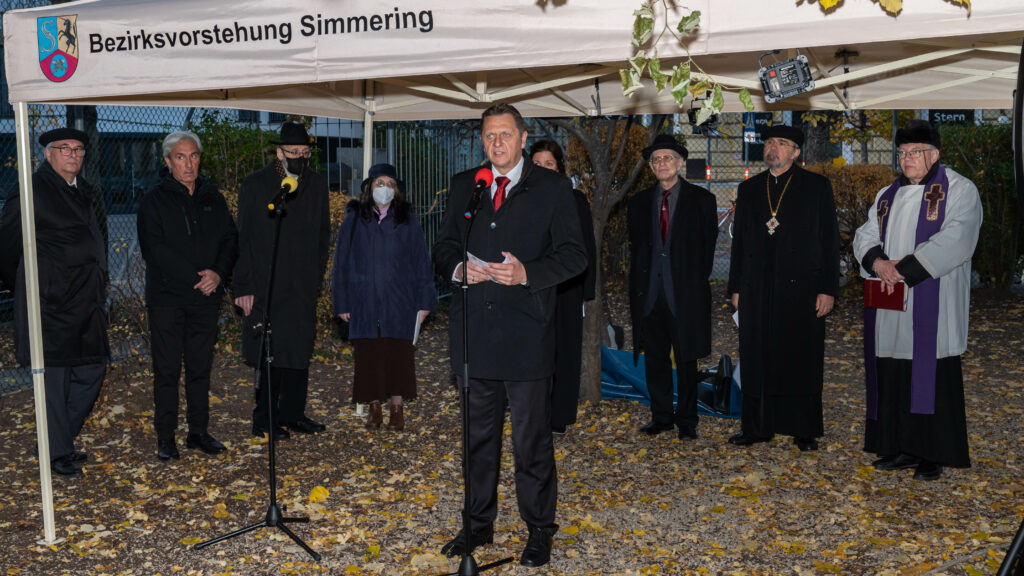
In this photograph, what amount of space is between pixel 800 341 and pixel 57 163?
15.5 feet

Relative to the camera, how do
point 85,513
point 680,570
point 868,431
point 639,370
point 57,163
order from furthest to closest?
point 639,370, point 868,431, point 57,163, point 85,513, point 680,570

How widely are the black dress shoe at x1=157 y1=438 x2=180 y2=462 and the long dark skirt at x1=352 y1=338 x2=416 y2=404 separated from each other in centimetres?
130

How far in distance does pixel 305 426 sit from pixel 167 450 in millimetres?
1056

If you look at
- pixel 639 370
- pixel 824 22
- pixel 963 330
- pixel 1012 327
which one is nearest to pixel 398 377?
pixel 639 370

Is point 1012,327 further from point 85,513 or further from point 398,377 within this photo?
point 85,513

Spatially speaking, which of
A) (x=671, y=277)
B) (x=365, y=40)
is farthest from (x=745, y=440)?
(x=365, y=40)

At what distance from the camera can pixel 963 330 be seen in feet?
18.9

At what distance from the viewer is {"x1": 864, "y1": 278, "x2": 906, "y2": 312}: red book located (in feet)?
19.0

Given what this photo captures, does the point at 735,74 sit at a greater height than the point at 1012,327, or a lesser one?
greater

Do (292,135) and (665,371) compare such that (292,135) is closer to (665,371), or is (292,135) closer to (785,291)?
(665,371)

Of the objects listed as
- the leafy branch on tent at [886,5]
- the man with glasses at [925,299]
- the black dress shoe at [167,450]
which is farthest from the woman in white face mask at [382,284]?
the leafy branch on tent at [886,5]

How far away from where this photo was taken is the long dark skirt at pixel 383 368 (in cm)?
691

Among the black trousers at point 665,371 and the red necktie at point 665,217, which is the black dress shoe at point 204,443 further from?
the red necktie at point 665,217

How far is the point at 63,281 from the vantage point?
19.0ft
